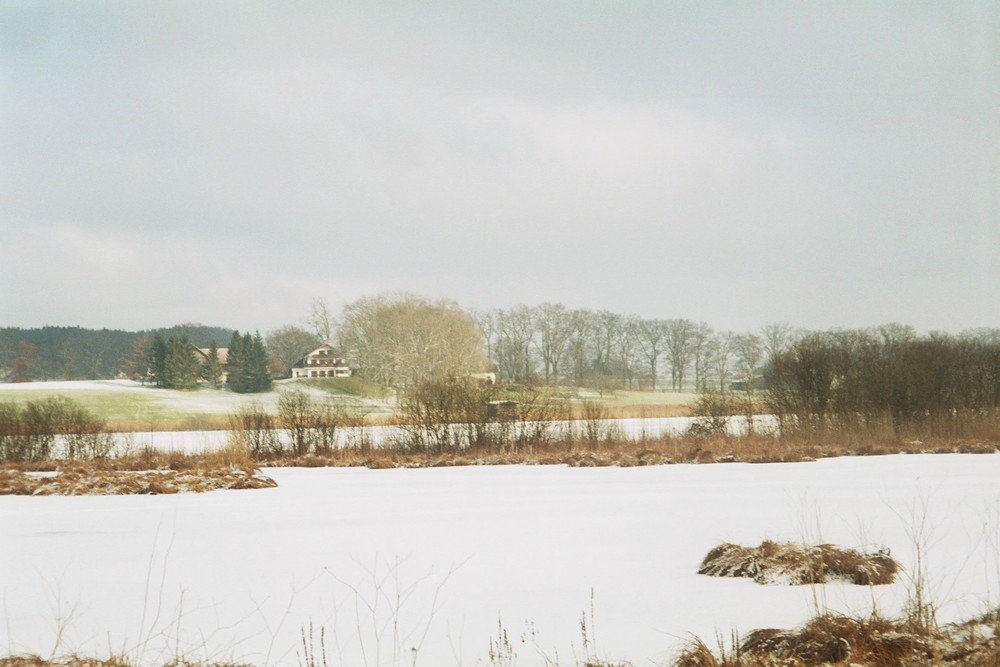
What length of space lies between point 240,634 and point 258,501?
8719mm

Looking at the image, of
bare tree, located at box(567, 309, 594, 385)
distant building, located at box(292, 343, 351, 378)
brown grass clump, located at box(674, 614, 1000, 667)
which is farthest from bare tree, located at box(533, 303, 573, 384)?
brown grass clump, located at box(674, 614, 1000, 667)

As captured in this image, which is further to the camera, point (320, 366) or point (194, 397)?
point (320, 366)

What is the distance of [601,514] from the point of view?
39.3ft

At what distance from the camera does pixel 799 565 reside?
7531 mm

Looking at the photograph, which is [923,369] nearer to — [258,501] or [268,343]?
[258,501]

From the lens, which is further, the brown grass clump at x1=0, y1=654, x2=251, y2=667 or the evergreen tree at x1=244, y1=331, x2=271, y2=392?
the evergreen tree at x1=244, y1=331, x2=271, y2=392

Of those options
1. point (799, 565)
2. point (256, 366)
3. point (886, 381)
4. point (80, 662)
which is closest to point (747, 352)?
point (886, 381)

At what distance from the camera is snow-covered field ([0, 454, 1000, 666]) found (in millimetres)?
6180

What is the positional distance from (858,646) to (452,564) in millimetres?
4509

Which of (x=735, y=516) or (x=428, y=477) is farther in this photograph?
(x=428, y=477)

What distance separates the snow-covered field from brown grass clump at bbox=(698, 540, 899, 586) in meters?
0.17

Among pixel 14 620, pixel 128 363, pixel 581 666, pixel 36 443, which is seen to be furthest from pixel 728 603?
pixel 128 363

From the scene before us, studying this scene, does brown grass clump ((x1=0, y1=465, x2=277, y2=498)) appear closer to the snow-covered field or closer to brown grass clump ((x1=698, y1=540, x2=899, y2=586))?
the snow-covered field

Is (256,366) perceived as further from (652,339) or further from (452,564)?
(452,564)
